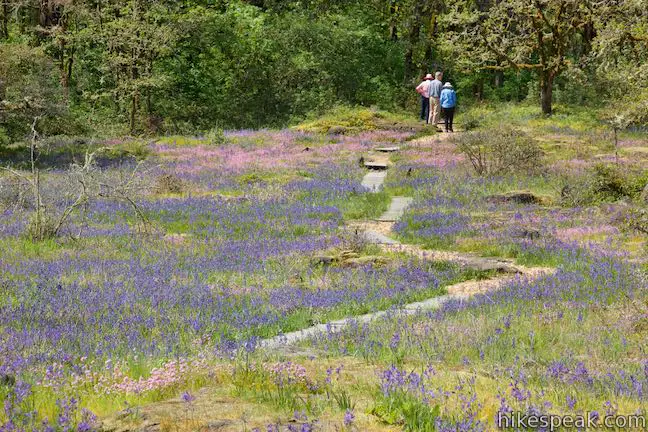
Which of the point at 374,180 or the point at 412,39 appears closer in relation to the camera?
the point at 374,180

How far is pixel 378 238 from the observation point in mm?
14906

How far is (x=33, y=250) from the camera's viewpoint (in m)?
13.0

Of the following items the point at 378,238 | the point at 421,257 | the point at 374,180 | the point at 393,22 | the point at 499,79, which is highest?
the point at 393,22

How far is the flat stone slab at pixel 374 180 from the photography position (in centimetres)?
2125

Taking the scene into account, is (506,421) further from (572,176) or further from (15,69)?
(15,69)

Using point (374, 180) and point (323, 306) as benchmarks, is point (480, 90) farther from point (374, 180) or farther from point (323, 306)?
point (323, 306)

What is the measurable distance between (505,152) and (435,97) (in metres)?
12.6

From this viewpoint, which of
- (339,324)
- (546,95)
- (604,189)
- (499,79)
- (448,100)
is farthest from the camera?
(499,79)

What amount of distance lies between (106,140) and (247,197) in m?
16.6

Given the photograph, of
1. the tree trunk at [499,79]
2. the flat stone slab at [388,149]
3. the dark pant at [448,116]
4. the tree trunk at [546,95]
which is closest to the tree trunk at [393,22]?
the tree trunk at [499,79]

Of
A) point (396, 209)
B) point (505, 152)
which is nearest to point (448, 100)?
point (505, 152)

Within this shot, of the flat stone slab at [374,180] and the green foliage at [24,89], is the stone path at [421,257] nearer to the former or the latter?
the flat stone slab at [374,180]

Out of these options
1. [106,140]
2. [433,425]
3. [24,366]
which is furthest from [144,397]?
[106,140]

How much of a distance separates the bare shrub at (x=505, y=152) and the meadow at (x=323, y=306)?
0.21 m
